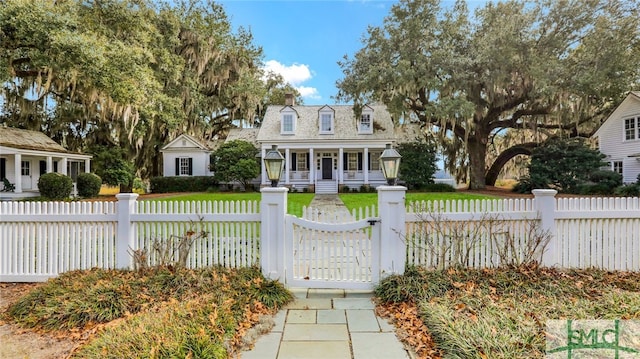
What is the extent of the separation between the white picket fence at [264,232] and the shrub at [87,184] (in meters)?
14.4

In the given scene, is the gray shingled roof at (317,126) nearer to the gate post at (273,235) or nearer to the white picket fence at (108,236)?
the white picket fence at (108,236)

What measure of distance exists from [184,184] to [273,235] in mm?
18588

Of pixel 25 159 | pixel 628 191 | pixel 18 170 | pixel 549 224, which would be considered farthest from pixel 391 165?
pixel 25 159

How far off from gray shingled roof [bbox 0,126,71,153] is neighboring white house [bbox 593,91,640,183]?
1130 inches

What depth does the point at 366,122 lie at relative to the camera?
849 inches

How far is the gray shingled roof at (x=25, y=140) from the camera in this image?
49.8 ft

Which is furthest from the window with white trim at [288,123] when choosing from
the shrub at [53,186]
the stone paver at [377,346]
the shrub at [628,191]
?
the stone paver at [377,346]

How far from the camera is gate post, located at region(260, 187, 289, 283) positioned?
14.0 feet

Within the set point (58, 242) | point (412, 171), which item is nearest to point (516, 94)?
point (412, 171)

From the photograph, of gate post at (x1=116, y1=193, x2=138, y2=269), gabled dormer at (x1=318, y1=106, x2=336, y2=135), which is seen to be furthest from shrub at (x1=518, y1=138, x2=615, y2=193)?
gate post at (x1=116, y1=193, x2=138, y2=269)

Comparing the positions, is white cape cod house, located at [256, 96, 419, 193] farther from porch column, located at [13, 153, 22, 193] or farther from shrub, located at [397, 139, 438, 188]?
porch column, located at [13, 153, 22, 193]

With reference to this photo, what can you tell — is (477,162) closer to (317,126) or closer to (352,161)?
(352,161)

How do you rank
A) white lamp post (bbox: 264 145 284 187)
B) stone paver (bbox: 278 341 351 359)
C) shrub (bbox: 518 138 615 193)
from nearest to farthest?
stone paver (bbox: 278 341 351 359) < white lamp post (bbox: 264 145 284 187) < shrub (bbox: 518 138 615 193)

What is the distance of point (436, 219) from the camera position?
14.0ft
